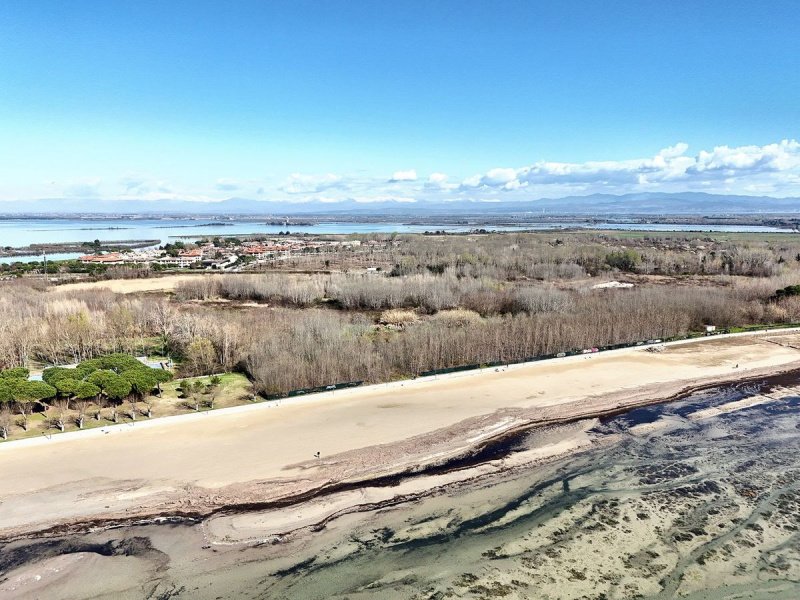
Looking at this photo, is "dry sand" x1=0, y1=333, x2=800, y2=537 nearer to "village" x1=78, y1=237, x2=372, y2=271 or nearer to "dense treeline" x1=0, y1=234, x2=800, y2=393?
"dense treeline" x1=0, y1=234, x2=800, y2=393

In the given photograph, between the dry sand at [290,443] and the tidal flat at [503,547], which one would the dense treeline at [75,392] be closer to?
the dry sand at [290,443]

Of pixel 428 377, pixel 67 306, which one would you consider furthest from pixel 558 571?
pixel 67 306

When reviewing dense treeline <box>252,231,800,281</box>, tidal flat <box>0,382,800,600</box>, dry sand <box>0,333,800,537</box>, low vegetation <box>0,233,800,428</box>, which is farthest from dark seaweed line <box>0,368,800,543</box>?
dense treeline <box>252,231,800,281</box>

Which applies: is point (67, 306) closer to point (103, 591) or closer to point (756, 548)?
point (103, 591)

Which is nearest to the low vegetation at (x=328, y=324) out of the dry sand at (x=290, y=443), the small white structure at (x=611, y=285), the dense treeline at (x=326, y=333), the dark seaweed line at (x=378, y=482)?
the dense treeline at (x=326, y=333)

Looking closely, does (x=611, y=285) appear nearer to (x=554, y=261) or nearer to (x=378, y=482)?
(x=554, y=261)

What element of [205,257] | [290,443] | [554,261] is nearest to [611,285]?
[554,261]
